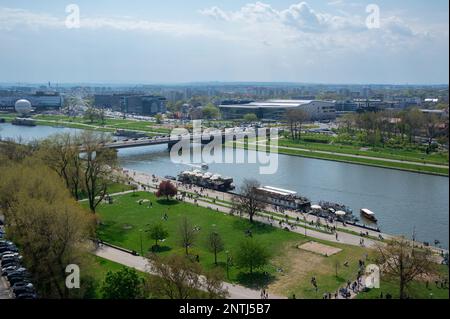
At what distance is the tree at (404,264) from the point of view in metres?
12.5

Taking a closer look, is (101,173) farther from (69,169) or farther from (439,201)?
(439,201)

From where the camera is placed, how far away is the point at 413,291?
12859 millimetres

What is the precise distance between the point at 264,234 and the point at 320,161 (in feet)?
64.9

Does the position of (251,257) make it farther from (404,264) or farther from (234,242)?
(404,264)

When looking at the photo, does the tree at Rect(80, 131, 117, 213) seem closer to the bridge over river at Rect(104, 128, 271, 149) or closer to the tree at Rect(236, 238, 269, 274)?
the tree at Rect(236, 238, 269, 274)

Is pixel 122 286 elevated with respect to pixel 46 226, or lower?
lower

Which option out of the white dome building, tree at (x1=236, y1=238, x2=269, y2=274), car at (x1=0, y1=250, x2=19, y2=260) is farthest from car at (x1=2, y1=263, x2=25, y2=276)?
the white dome building

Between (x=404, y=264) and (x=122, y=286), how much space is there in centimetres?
752

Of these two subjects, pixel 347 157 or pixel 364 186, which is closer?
pixel 364 186

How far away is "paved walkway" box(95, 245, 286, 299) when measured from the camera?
513 inches

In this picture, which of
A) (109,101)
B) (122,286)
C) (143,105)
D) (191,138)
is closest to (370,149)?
(191,138)

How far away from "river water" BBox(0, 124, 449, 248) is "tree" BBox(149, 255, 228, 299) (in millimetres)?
6777
